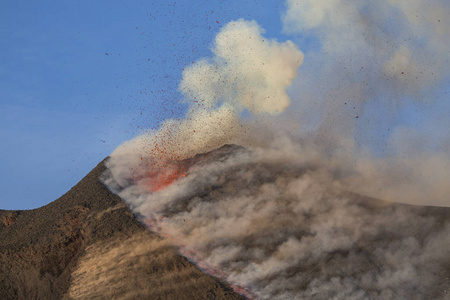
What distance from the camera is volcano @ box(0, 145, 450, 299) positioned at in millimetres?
18531

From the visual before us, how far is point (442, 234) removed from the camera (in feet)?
66.2

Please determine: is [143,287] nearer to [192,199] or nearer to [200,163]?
[192,199]

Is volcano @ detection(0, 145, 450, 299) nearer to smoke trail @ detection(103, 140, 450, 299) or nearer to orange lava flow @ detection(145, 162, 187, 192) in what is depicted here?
smoke trail @ detection(103, 140, 450, 299)

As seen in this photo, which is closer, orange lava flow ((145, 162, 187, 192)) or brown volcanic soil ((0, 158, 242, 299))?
brown volcanic soil ((0, 158, 242, 299))

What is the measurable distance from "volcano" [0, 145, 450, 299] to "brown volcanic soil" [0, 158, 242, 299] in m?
0.05

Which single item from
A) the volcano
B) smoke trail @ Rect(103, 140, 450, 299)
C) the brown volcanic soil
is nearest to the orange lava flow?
the volcano

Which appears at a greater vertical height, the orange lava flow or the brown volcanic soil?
the orange lava flow

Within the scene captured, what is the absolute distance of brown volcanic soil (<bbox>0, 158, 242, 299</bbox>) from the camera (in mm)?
18609

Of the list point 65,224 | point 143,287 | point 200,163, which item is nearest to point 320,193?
point 200,163

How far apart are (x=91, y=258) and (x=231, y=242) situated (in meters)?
5.66

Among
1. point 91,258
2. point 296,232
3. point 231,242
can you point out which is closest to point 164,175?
point 91,258

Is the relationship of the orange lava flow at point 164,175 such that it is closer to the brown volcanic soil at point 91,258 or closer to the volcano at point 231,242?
the volcano at point 231,242

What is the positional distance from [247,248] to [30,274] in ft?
32.7

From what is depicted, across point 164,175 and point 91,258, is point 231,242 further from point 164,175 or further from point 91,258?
point 164,175
